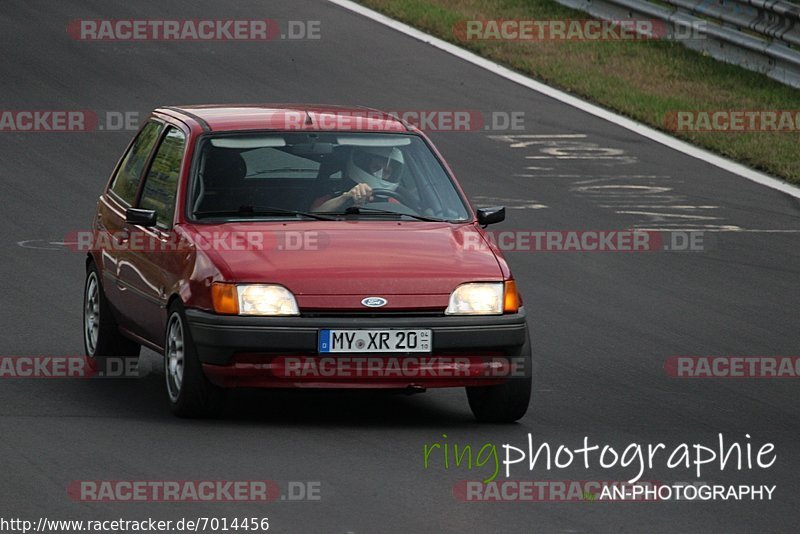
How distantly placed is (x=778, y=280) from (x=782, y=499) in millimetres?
6723

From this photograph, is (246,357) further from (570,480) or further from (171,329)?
(570,480)

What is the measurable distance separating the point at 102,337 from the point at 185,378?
78.3 inches

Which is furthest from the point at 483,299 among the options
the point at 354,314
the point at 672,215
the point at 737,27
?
the point at 737,27

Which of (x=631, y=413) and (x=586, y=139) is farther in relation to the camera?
(x=586, y=139)

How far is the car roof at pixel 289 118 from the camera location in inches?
411

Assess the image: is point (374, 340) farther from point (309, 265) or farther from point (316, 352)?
point (309, 265)

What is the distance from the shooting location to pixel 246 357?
921cm

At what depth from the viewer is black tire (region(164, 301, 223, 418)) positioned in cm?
937

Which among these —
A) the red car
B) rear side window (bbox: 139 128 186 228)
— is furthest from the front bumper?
rear side window (bbox: 139 128 186 228)

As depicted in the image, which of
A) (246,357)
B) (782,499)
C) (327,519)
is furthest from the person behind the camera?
(246,357)

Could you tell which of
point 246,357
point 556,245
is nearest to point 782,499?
point 246,357

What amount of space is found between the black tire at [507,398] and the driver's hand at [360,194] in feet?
3.93

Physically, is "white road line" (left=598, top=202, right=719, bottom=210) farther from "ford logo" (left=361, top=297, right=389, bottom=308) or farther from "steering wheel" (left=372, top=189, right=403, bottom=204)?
"ford logo" (left=361, top=297, right=389, bottom=308)

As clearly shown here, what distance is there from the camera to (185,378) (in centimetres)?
941
